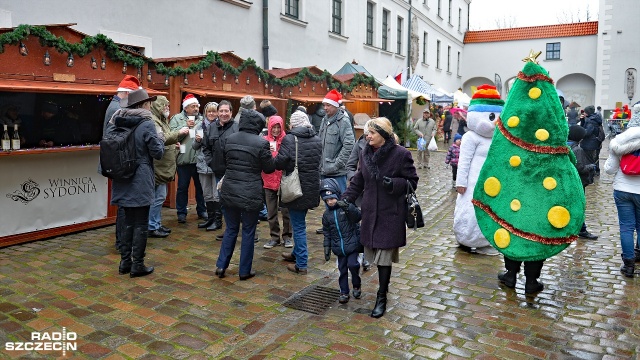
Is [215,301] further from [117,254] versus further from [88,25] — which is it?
[88,25]

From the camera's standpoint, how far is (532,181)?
4906 mm

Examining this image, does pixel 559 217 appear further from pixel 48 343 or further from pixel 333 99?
pixel 48 343

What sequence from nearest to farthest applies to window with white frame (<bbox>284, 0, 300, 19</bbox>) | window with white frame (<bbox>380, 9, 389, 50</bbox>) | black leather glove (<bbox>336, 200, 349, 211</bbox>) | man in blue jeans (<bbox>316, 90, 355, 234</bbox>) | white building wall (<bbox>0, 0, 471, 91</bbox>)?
black leather glove (<bbox>336, 200, 349, 211</bbox>), man in blue jeans (<bbox>316, 90, 355, 234</bbox>), white building wall (<bbox>0, 0, 471, 91</bbox>), window with white frame (<bbox>284, 0, 300, 19</bbox>), window with white frame (<bbox>380, 9, 389, 50</bbox>)

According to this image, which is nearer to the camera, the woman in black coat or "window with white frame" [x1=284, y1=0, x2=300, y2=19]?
the woman in black coat

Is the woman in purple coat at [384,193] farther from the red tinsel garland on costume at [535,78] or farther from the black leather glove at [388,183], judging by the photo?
the red tinsel garland on costume at [535,78]

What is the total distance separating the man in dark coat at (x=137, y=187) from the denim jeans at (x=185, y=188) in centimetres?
207

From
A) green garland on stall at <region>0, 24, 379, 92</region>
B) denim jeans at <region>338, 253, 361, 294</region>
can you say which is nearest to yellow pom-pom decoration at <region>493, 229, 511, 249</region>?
denim jeans at <region>338, 253, 361, 294</region>

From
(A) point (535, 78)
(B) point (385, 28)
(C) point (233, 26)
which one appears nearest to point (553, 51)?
(B) point (385, 28)

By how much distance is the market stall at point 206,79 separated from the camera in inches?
324

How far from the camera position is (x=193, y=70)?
8445 millimetres

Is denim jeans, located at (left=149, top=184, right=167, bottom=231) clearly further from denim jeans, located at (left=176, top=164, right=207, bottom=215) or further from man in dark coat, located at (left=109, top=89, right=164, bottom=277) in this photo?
man in dark coat, located at (left=109, top=89, right=164, bottom=277)

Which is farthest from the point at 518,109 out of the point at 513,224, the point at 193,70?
the point at 193,70

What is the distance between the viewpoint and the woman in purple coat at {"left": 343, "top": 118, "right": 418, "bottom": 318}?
14.3ft

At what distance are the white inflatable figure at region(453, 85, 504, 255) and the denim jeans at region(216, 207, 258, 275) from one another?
2549 millimetres
